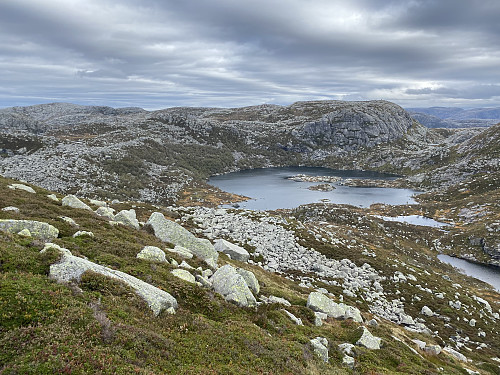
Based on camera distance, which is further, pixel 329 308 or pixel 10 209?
pixel 329 308

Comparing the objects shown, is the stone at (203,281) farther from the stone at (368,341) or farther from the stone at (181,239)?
the stone at (368,341)

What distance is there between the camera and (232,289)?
57.9 ft

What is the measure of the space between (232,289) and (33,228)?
13263 millimetres

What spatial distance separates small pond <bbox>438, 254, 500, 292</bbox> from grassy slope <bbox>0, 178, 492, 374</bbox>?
5266 cm

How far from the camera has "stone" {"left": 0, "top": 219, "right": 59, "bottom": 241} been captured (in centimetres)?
1709

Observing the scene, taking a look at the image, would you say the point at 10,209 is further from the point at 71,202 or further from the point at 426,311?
the point at 426,311

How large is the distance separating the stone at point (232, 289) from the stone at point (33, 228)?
11099 mm

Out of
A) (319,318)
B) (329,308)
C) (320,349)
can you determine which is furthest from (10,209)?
(329,308)

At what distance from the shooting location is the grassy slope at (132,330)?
8.79 m

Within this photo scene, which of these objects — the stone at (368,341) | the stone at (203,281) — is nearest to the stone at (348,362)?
the stone at (368,341)

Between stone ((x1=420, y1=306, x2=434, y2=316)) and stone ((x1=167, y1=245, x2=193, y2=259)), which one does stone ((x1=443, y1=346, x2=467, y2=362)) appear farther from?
stone ((x1=167, y1=245, x2=193, y2=259))

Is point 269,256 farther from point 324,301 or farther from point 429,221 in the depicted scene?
point 429,221

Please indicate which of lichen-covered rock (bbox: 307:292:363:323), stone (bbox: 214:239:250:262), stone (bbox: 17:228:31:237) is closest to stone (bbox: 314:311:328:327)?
lichen-covered rock (bbox: 307:292:363:323)

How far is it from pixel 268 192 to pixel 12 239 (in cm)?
13083
